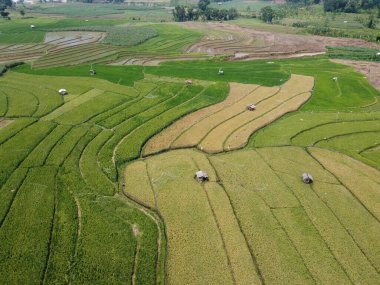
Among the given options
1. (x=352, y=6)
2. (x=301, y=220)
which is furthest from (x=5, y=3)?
(x=301, y=220)

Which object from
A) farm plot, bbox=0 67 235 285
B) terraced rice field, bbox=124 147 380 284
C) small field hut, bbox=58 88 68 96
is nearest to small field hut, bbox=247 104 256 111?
farm plot, bbox=0 67 235 285

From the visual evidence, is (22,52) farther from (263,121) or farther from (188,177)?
(188,177)

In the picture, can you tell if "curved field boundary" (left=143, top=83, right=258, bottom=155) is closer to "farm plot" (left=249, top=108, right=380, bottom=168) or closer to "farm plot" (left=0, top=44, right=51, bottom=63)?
"farm plot" (left=249, top=108, right=380, bottom=168)

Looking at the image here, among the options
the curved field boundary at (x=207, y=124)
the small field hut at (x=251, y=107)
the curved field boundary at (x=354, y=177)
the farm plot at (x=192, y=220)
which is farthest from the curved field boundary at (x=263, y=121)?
the curved field boundary at (x=354, y=177)

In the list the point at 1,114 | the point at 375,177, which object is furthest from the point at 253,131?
the point at 1,114

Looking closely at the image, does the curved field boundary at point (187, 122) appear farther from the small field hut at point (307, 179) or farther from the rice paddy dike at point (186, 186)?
the small field hut at point (307, 179)

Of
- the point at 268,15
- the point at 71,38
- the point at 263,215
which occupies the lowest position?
the point at 263,215

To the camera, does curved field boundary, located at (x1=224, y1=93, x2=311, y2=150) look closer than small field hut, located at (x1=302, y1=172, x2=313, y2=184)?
No
